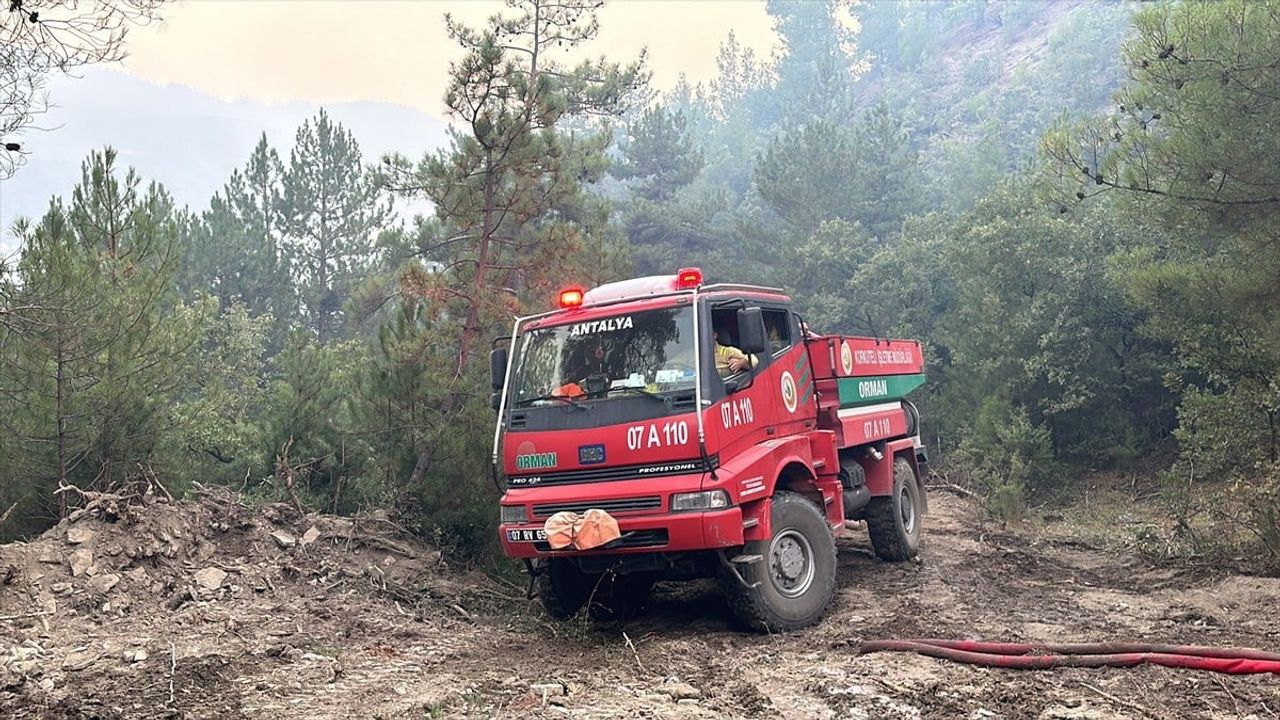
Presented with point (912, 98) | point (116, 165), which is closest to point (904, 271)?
point (116, 165)

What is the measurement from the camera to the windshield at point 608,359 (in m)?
6.70

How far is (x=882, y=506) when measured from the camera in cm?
963

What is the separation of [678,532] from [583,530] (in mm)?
642

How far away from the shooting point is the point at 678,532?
6219mm

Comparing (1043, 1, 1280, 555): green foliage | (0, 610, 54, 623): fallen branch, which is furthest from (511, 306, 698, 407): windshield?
(1043, 1, 1280, 555): green foliage

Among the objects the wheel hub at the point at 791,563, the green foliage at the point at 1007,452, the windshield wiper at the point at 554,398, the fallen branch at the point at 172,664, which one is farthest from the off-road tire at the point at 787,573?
the green foliage at the point at 1007,452

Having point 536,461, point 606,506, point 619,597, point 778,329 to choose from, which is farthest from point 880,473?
point 536,461

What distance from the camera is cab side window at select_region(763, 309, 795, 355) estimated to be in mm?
7629

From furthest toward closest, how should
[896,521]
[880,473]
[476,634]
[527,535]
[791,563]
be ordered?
[896,521] < [880,473] < [476,634] < [791,563] < [527,535]

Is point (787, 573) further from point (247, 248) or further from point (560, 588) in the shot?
point (247, 248)

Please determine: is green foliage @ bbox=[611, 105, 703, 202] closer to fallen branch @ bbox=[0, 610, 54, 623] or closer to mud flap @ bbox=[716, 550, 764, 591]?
mud flap @ bbox=[716, 550, 764, 591]

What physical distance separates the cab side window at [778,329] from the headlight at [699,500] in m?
1.65

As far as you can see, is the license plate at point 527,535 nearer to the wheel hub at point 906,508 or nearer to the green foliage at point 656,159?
the wheel hub at point 906,508

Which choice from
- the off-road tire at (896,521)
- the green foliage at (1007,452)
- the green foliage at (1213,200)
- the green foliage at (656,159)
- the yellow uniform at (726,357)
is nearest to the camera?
the yellow uniform at (726,357)
